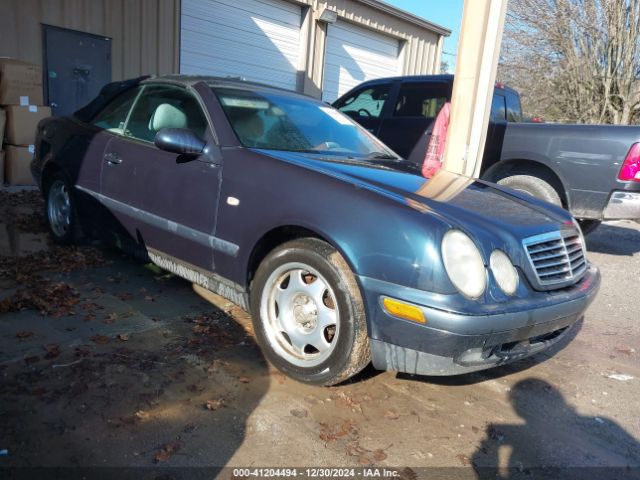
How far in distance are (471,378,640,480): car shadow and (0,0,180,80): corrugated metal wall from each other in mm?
8305

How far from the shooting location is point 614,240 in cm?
799

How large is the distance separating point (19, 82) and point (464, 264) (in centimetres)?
714

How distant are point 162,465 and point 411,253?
1.37 metres

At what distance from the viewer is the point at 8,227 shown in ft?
17.6

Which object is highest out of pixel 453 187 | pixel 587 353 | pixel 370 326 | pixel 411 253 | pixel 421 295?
pixel 453 187

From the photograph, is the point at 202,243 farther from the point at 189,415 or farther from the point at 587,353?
the point at 587,353

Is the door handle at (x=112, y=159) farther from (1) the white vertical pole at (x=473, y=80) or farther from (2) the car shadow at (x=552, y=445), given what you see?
(1) the white vertical pole at (x=473, y=80)

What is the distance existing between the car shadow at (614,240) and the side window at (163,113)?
19.0 feet

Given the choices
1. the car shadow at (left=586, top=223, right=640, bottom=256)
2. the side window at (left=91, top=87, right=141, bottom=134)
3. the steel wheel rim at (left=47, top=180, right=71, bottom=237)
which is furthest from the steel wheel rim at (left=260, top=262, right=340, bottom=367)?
the car shadow at (left=586, top=223, right=640, bottom=256)

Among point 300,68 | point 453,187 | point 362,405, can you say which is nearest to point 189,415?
point 362,405

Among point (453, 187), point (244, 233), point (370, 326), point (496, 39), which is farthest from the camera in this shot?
point (496, 39)

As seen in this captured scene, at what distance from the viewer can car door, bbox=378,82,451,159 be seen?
6953 mm

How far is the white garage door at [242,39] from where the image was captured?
10.4 m

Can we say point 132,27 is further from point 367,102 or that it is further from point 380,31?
point 380,31
